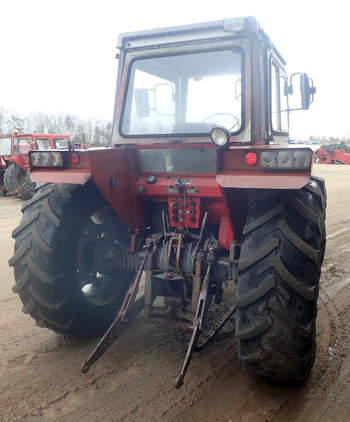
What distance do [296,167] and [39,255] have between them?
6.02ft

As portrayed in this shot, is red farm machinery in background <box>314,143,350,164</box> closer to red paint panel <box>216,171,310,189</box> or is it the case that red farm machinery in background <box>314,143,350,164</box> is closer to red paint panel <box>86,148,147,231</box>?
red paint panel <box>86,148,147,231</box>

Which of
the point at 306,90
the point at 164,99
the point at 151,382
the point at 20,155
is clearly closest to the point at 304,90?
the point at 306,90

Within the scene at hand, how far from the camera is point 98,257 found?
128 inches

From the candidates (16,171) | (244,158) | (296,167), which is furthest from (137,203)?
(16,171)

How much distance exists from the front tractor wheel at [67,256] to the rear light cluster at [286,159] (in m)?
1.41

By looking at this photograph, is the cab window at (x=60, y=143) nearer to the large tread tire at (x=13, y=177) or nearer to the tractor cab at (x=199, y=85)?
the large tread tire at (x=13, y=177)

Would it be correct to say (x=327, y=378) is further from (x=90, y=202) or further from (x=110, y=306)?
(x=90, y=202)

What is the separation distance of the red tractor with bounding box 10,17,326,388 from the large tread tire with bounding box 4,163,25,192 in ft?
29.8

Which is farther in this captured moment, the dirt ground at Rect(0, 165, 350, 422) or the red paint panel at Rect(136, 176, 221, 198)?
the red paint panel at Rect(136, 176, 221, 198)

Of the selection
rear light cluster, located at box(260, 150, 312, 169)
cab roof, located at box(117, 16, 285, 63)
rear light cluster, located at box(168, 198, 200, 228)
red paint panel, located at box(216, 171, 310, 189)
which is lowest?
rear light cluster, located at box(168, 198, 200, 228)

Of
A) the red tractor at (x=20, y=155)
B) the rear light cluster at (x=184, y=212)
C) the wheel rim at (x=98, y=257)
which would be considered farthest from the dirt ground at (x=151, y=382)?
the red tractor at (x=20, y=155)

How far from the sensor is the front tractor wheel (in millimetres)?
2863

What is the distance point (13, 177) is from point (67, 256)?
9.51 m

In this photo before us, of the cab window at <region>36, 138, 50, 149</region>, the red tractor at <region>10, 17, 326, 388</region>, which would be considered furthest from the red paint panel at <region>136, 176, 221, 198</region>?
the cab window at <region>36, 138, 50, 149</region>
